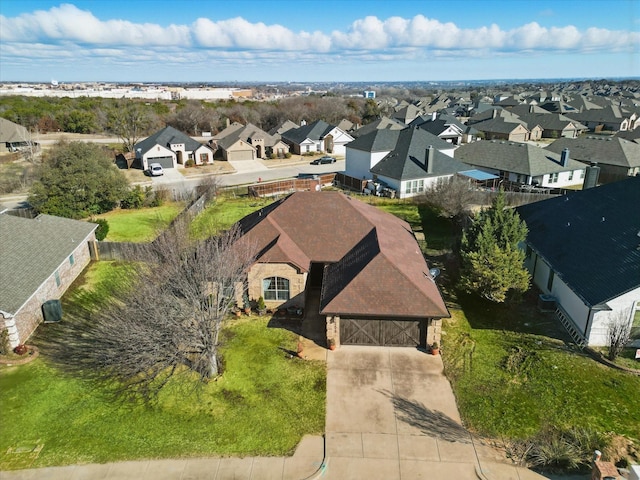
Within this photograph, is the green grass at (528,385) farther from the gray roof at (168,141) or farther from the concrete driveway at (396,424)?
the gray roof at (168,141)

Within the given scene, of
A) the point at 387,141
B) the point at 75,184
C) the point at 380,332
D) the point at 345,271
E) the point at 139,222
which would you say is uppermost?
the point at 387,141

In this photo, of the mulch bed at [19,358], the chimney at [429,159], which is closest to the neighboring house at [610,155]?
the chimney at [429,159]

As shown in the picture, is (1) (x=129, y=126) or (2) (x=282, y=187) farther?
(1) (x=129, y=126)

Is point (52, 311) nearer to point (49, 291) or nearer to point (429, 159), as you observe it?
point (49, 291)

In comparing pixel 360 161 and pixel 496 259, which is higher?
pixel 496 259

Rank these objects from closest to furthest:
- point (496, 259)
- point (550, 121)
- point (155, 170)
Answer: point (496, 259), point (155, 170), point (550, 121)

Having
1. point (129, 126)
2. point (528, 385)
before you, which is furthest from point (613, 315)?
point (129, 126)
